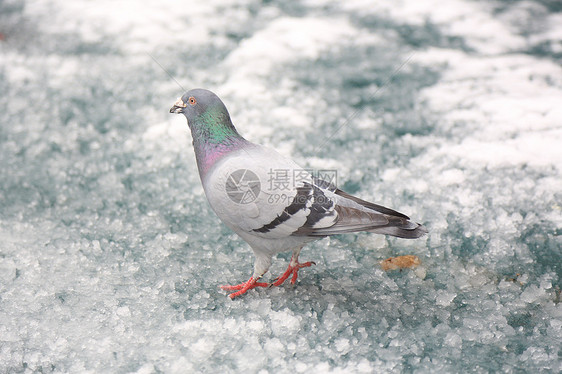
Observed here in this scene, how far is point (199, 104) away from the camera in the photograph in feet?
9.05

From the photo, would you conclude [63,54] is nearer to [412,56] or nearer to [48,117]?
[48,117]

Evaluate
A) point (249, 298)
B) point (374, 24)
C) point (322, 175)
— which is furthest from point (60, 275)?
point (374, 24)

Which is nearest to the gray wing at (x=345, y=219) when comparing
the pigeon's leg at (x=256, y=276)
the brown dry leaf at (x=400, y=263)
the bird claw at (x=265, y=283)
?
the pigeon's leg at (x=256, y=276)

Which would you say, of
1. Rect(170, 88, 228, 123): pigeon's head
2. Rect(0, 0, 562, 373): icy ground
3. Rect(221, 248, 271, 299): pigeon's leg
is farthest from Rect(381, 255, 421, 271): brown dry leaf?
Rect(170, 88, 228, 123): pigeon's head

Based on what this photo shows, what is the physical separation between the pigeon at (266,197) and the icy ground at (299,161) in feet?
1.27

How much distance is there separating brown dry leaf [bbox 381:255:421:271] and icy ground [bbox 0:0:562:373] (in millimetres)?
52

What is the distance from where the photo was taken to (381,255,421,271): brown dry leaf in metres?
3.06

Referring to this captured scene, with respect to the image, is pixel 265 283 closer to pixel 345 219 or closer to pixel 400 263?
pixel 345 219

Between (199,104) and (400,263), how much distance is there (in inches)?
50.4

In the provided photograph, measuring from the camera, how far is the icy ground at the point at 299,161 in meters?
2.59

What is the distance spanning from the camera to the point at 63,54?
5.02 m

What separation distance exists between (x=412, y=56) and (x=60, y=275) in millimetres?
3322

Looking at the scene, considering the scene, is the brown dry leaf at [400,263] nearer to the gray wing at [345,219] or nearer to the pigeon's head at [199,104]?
the gray wing at [345,219]

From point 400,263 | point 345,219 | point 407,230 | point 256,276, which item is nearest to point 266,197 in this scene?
point 345,219
